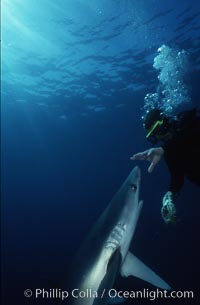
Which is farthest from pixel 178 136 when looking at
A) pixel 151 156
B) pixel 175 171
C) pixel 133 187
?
pixel 133 187

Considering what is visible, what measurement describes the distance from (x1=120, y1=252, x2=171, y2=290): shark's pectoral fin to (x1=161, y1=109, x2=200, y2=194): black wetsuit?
1.32 meters

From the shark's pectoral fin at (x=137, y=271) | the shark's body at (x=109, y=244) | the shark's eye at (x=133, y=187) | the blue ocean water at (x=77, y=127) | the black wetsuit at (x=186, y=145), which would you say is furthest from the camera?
the blue ocean water at (x=77, y=127)

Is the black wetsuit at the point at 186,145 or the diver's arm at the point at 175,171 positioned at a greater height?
the black wetsuit at the point at 186,145

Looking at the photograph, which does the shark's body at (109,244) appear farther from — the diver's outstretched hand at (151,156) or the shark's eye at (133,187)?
the diver's outstretched hand at (151,156)

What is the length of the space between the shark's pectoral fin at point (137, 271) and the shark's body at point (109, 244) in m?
0.73

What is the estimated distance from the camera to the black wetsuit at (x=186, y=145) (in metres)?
5.18

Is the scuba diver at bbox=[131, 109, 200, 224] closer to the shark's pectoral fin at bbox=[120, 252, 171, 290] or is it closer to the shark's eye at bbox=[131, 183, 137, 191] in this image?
the shark's eye at bbox=[131, 183, 137, 191]

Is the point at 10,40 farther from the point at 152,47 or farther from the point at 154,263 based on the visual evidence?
the point at 154,263

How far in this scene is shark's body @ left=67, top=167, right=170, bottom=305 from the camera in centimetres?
428

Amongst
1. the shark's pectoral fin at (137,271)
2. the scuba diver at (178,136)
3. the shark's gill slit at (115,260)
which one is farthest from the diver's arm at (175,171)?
the shark's gill slit at (115,260)

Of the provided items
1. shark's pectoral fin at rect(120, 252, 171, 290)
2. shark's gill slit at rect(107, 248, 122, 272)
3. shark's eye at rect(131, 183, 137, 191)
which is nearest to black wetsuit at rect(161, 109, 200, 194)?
shark's eye at rect(131, 183, 137, 191)

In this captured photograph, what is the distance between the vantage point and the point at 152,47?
66.3 feet

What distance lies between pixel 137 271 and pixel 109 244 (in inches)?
45.6

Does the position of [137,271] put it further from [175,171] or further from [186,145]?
[186,145]
